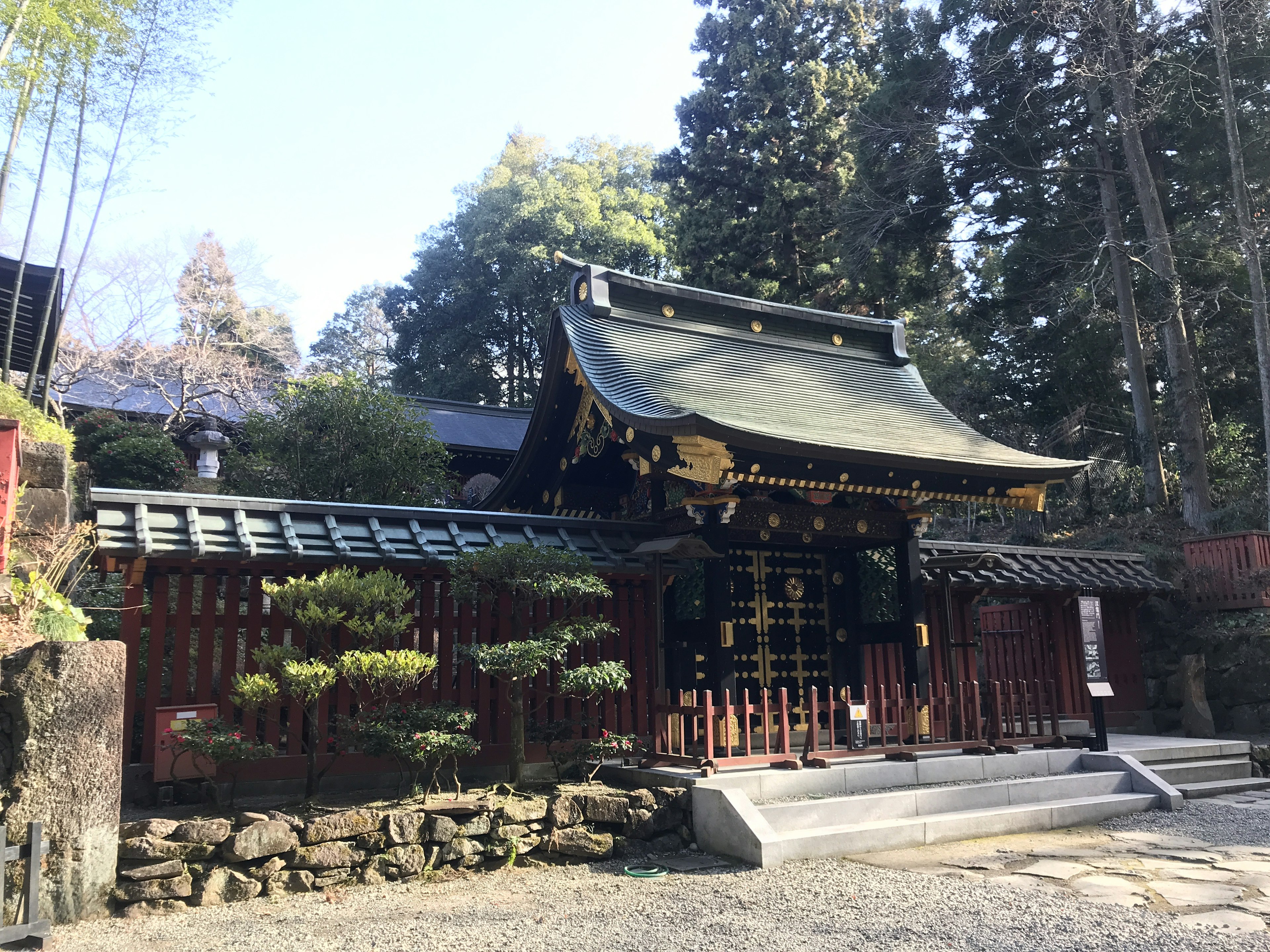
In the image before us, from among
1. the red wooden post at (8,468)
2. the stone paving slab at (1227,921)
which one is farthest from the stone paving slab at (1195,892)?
the red wooden post at (8,468)

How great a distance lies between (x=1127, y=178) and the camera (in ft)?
71.0

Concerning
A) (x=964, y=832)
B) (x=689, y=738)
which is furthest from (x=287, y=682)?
(x=964, y=832)

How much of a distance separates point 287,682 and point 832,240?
834 inches

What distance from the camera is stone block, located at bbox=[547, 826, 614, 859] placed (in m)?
7.05

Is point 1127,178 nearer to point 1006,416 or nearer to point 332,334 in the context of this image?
point 1006,416

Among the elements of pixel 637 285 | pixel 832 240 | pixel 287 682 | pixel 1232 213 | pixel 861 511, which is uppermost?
pixel 832 240

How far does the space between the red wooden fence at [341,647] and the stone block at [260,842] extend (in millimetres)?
1541

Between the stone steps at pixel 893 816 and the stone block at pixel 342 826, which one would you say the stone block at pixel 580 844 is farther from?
the stone block at pixel 342 826

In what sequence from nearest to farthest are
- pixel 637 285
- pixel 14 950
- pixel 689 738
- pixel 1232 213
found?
pixel 14 950
pixel 689 738
pixel 637 285
pixel 1232 213

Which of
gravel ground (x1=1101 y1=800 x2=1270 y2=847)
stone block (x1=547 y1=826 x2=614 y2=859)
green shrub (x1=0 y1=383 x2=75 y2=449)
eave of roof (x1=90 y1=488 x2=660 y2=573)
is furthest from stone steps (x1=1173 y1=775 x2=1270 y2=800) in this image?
green shrub (x1=0 y1=383 x2=75 y2=449)

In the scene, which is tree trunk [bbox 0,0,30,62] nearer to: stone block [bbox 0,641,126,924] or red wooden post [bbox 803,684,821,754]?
stone block [bbox 0,641,126,924]

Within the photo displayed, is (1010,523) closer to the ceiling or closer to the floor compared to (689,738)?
closer to the ceiling

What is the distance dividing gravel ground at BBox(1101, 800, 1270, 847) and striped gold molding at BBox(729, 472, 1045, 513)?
3618 mm

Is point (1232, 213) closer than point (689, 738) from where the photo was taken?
No
